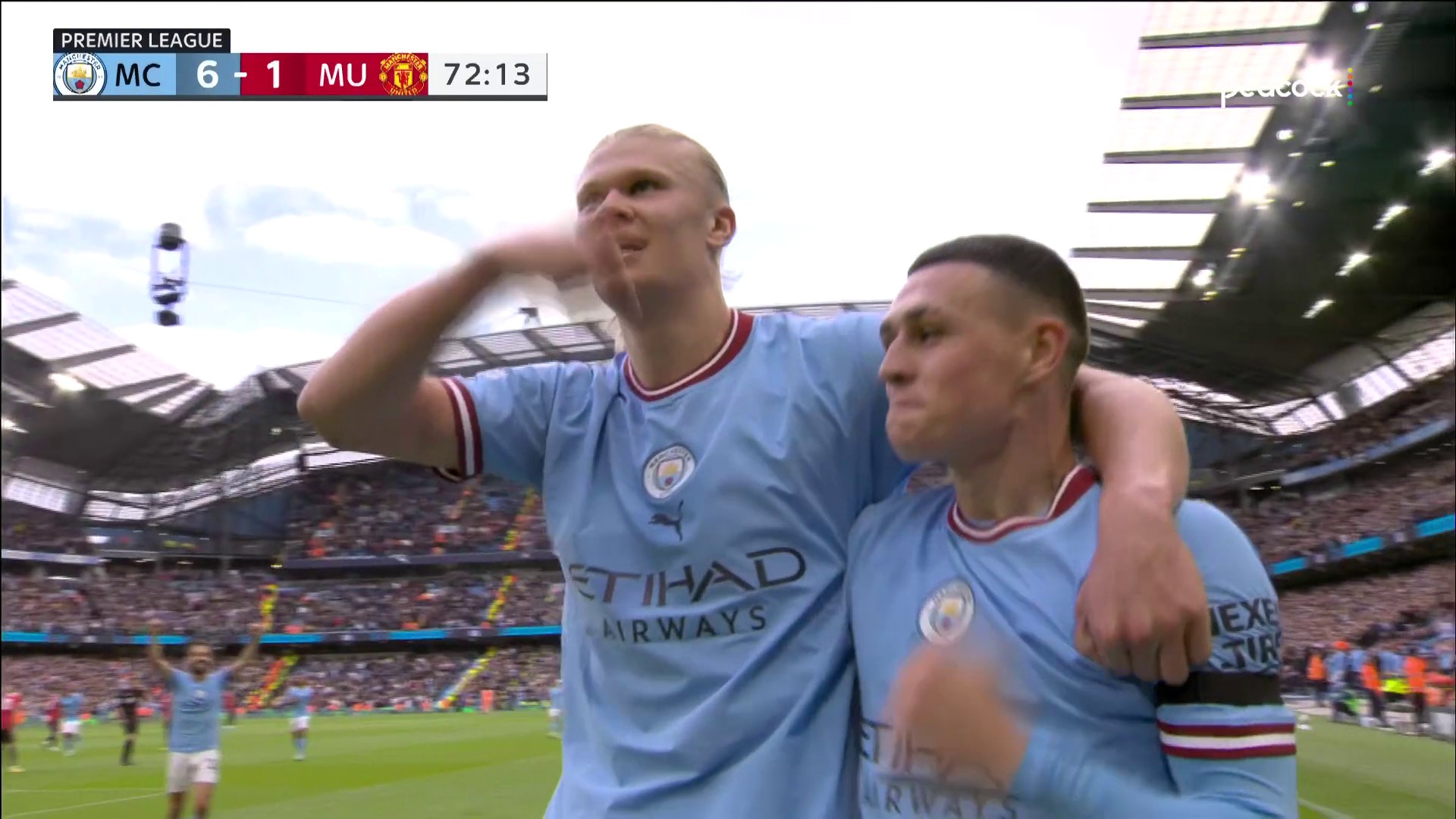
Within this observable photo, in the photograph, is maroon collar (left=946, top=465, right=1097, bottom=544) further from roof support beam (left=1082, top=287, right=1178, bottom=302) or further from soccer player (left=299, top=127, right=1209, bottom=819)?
roof support beam (left=1082, top=287, right=1178, bottom=302)

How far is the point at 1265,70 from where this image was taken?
2103 centimetres

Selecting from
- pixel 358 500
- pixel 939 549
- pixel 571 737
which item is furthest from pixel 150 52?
pixel 358 500

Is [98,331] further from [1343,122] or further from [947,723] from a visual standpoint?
[947,723]

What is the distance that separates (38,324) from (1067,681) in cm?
3585

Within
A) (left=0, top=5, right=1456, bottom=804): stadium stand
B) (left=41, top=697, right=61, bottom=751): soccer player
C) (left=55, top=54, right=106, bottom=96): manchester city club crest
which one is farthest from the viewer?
(left=41, top=697, right=61, bottom=751): soccer player

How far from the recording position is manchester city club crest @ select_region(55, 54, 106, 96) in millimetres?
4871

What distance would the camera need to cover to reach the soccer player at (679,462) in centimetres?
158

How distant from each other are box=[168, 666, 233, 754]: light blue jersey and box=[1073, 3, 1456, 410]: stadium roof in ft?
60.6

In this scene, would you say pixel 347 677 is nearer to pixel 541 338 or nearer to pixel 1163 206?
pixel 541 338

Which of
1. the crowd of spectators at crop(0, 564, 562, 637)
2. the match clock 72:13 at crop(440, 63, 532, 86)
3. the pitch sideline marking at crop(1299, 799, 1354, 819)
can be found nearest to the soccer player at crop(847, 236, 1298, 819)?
the match clock 72:13 at crop(440, 63, 532, 86)

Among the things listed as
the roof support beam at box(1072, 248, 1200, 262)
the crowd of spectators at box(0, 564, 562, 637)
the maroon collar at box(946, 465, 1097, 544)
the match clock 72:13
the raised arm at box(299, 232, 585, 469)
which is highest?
the roof support beam at box(1072, 248, 1200, 262)

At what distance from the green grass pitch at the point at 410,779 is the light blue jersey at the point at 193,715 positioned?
7.71 ft

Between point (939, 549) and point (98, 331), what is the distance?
3564 centimetres

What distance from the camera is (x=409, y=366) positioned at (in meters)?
1.67
